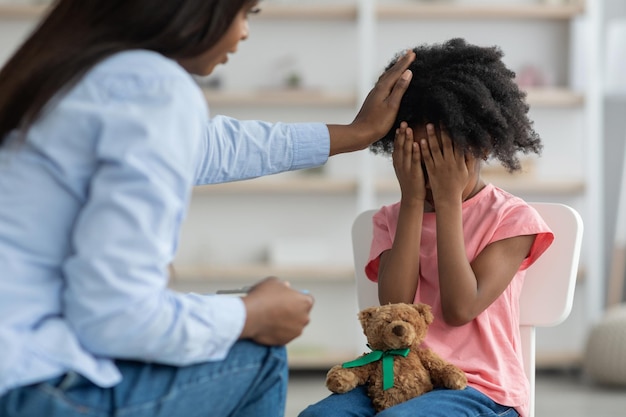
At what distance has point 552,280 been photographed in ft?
5.37

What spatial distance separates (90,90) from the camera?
1.13 m

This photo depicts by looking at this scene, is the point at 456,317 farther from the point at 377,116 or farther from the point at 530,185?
the point at 530,185

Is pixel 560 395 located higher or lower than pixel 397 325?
lower

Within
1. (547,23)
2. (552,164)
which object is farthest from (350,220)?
(547,23)

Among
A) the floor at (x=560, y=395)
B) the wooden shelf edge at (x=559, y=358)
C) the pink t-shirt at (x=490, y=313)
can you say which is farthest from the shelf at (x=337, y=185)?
the pink t-shirt at (x=490, y=313)

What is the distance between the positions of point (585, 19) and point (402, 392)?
3.10 m

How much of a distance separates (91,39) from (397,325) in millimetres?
641

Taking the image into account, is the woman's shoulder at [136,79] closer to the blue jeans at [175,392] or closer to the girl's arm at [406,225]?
the blue jeans at [175,392]

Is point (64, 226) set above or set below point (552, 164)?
above

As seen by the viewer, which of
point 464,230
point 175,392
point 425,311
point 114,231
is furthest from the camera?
point 464,230

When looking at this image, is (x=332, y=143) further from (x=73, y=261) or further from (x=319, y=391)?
(x=319, y=391)

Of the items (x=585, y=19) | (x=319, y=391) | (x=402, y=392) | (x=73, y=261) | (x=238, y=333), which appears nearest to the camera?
(x=73, y=261)

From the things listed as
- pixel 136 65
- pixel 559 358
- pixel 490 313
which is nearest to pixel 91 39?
pixel 136 65

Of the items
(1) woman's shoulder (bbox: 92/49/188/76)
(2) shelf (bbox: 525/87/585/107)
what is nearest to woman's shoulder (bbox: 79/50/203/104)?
(1) woman's shoulder (bbox: 92/49/188/76)
